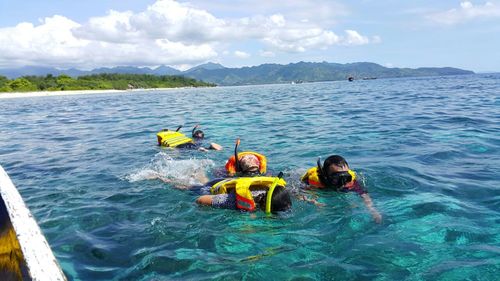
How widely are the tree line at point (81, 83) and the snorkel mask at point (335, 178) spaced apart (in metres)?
70.7

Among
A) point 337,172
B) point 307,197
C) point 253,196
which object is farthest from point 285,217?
point 337,172

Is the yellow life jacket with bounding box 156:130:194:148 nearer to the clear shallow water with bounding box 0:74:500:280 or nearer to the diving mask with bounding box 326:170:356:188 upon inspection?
the clear shallow water with bounding box 0:74:500:280

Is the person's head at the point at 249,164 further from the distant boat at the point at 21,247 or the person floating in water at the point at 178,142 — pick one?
the distant boat at the point at 21,247

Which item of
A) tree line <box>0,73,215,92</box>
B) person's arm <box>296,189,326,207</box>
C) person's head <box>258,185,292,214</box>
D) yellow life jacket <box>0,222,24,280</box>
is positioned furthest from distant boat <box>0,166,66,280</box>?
tree line <box>0,73,215,92</box>

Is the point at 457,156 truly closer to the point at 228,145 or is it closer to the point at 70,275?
the point at 228,145

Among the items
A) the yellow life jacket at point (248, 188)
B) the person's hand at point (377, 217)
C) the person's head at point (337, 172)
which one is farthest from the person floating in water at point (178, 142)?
the person's hand at point (377, 217)

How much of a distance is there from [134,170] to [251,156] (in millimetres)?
2926

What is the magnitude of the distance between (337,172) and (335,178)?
108 millimetres

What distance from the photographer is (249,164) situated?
7.08 meters

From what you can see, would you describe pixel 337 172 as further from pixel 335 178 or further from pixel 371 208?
pixel 371 208

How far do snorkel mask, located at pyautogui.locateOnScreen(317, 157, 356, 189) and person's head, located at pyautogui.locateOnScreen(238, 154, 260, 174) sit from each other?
120 cm

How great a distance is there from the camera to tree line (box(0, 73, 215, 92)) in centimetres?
6909

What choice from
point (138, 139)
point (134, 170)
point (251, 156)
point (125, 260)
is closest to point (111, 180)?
point (134, 170)

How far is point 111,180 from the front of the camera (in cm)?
791
